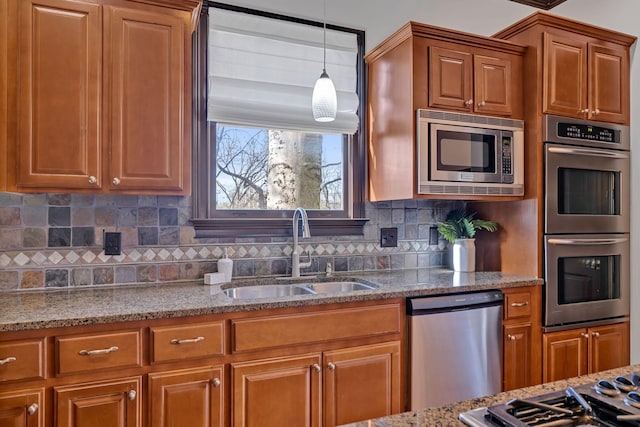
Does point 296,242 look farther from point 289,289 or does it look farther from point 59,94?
point 59,94

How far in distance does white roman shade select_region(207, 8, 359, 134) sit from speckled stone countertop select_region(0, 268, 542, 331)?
0.97m

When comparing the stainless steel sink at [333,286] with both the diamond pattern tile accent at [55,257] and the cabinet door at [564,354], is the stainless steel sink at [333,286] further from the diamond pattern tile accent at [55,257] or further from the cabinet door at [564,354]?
the diamond pattern tile accent at [55,257]

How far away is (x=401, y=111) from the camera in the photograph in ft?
8.16

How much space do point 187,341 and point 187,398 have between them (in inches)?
9.2

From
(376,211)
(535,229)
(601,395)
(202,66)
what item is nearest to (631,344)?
(535,229)

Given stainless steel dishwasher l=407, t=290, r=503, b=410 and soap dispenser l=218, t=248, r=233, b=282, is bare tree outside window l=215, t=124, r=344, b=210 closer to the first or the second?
soap dispenser l=218, t=248, r=233, b=282

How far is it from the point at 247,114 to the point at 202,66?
370 mm

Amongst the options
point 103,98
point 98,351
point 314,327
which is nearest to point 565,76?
point 314,327

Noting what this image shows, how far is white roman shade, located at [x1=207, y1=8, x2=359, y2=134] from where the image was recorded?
8.09 ft

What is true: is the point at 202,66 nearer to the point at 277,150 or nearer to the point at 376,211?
the point at 277,150

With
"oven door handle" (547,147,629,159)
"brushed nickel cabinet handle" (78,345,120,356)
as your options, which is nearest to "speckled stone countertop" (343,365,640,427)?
"brushed nickel cabinet handle" (78,345,120,356)

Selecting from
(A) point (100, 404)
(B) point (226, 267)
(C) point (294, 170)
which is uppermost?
(C) point (294, 170)

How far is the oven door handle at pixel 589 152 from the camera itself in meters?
2.56

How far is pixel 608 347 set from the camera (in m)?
2.68
